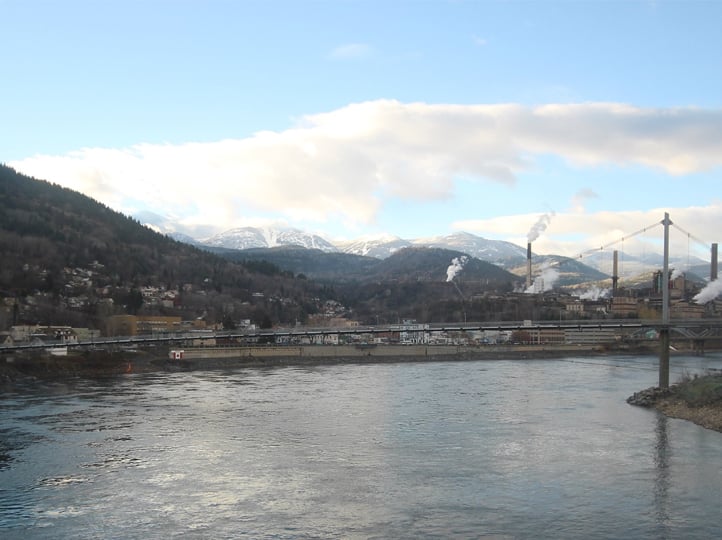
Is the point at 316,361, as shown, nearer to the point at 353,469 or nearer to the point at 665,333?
the point at 665,333

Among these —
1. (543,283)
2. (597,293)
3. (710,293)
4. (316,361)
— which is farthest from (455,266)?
(316,361)

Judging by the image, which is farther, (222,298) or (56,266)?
(222,298)

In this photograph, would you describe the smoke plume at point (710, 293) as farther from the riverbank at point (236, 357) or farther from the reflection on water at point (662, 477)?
the reflection on water at point (662, 477)

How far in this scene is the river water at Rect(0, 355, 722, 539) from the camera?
905 cm

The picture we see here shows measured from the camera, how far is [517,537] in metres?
8.50

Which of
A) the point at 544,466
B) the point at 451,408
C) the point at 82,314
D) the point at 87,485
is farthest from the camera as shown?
the point at 82,314

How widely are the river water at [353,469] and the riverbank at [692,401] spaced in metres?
0.57

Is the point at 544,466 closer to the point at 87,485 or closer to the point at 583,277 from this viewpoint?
the point at 87,485

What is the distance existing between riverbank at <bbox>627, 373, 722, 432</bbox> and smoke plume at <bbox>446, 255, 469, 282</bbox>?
339 feet

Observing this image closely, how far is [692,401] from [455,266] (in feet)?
393

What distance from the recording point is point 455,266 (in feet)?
453

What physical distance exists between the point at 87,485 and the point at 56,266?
5709cm

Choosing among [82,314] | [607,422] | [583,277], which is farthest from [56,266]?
[583,277]

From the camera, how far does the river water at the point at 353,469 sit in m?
9.05
